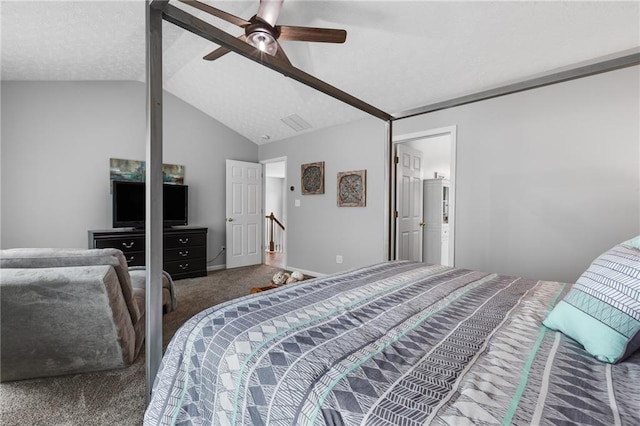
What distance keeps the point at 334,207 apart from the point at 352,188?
47 centimetres

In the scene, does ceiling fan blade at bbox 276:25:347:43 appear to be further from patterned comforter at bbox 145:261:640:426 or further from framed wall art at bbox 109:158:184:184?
framed wall art at bbox 109:158:184:184

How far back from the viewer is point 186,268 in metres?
4.24

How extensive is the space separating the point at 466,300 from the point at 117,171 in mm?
4814

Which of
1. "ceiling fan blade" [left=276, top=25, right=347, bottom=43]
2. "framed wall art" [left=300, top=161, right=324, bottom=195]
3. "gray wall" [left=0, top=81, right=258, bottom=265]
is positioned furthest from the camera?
"framed wall art" [left=300, top=161, right=324, bottom=195]

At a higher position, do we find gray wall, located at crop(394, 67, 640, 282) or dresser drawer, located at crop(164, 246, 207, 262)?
gray wall, located at crop(394, 67, 640, 282)

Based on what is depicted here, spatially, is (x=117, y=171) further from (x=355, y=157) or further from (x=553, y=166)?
(x=553, y=166)

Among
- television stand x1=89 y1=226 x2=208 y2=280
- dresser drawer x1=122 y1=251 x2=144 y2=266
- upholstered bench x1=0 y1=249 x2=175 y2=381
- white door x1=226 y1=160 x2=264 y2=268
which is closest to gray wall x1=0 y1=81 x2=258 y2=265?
television stand x1=89 y1=226 x2=208 y2=280

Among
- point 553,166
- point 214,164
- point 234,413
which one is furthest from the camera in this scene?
point 214,164

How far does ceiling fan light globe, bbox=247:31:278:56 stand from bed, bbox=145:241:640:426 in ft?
5.97

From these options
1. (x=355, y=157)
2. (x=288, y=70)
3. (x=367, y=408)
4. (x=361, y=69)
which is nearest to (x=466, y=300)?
(x=367, y=408)

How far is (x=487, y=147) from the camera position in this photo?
2.93 meters

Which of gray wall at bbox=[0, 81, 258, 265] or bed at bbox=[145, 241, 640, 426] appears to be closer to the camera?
bed at bbox=[145, 241, 640, 426]

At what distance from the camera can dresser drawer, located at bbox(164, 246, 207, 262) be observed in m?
4.05

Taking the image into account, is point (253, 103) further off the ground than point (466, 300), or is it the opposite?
point (253, 103)
